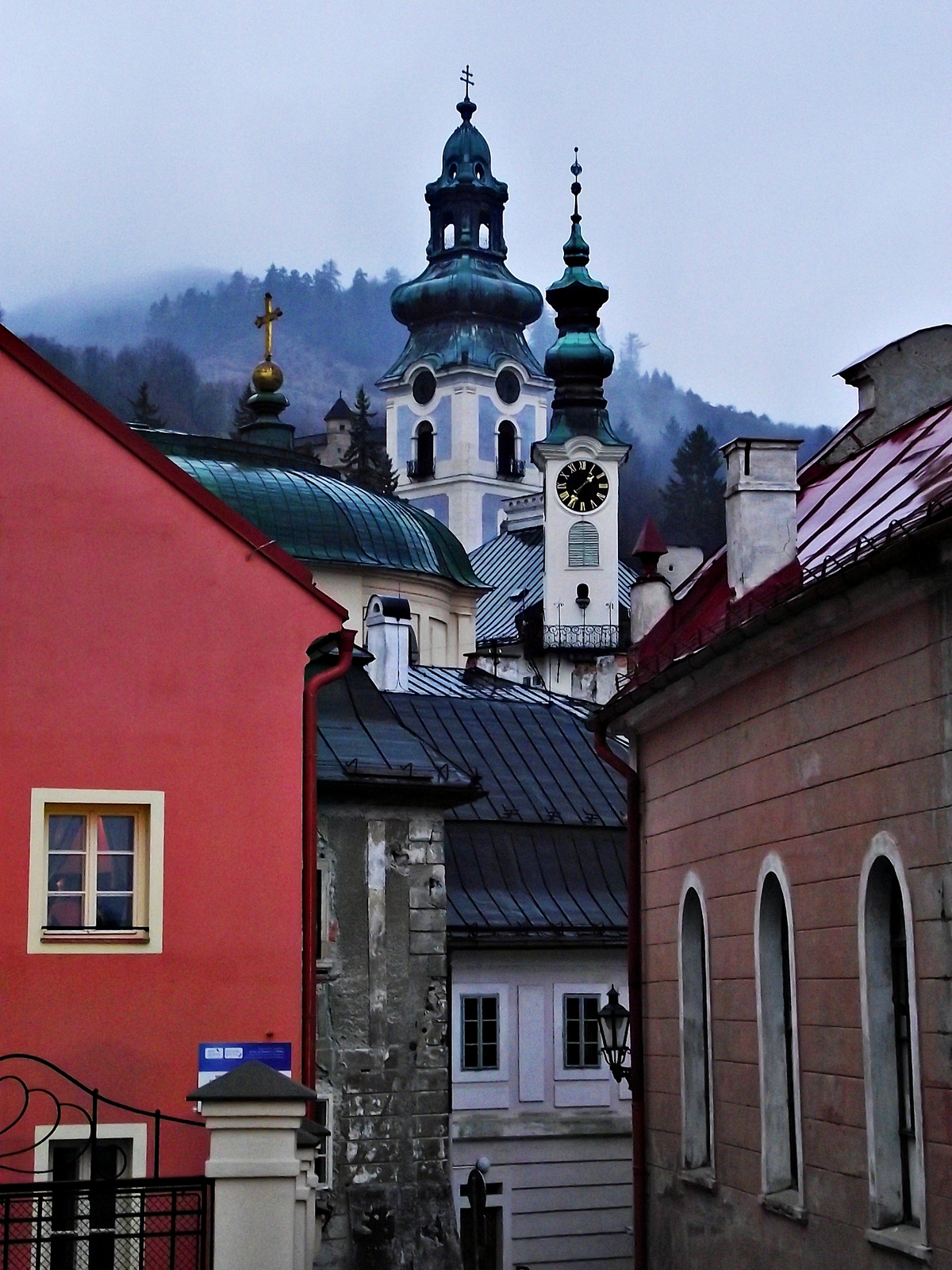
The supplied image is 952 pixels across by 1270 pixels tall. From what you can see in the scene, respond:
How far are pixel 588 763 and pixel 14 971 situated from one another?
671 inches

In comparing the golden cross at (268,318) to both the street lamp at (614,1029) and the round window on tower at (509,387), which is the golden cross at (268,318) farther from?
the round window on tower at (509,387)

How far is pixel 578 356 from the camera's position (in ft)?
263

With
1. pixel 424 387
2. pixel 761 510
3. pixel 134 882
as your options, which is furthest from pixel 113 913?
pixel 424 387

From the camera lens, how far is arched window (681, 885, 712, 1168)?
60.2 feet

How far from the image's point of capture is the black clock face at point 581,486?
8044cm

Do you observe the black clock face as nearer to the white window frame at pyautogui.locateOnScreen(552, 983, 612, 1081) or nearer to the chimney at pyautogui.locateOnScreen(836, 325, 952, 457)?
the white window frame at pyautogui.locateOnScreen(552, 983, 612, 1081)

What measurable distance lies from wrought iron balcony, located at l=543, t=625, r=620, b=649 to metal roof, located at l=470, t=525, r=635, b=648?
4.38 feet

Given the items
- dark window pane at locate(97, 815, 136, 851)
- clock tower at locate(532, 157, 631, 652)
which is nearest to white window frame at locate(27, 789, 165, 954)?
dark window pane at locate(97, 815, 136, 851)

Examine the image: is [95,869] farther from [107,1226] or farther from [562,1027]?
[562,1027]

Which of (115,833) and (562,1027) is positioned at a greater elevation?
(115,833)

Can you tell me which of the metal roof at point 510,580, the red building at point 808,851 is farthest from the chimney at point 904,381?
the metal roof at point 510,580

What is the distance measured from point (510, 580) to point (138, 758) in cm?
7517

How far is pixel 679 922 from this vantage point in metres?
18.8

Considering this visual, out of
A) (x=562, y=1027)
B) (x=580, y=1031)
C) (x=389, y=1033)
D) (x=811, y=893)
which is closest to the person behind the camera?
(x=811, y=893)
